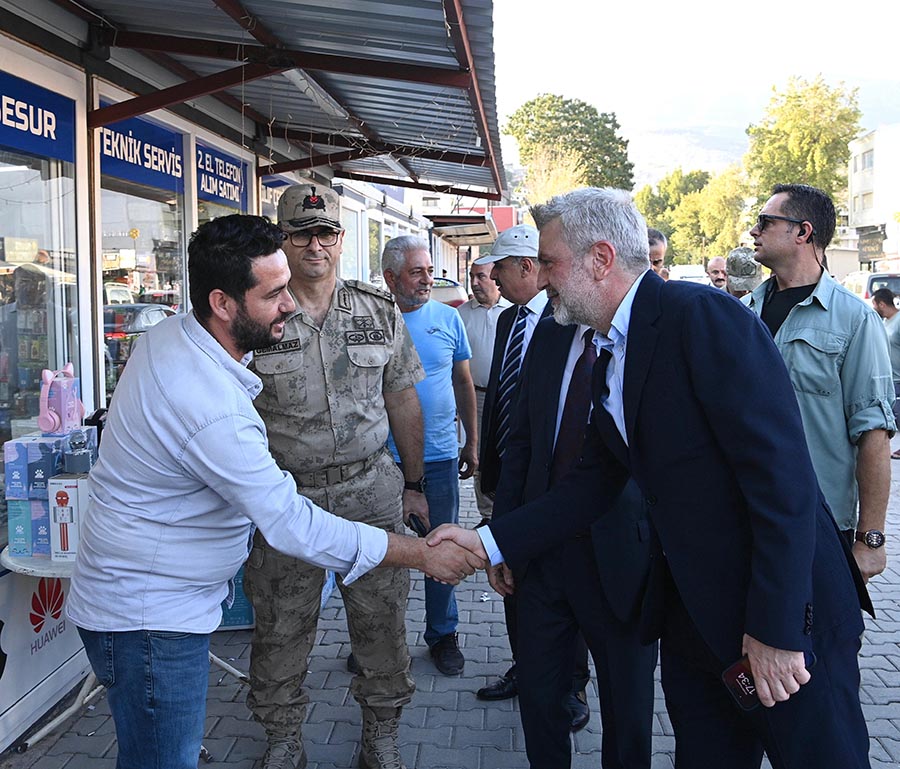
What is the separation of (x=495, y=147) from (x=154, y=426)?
593 cm

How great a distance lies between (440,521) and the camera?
14.7ft

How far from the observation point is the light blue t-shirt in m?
4.39

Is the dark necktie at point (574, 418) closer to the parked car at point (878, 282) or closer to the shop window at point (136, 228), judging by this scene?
the shop window at point (136, 228)

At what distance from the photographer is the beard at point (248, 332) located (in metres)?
2.21

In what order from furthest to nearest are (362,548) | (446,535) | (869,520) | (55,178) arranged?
(55,178)
(869,520)
(446,535)
(362,548)

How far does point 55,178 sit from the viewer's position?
4.38 metres

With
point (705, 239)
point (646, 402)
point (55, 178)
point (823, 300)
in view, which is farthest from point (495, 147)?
point (705, 239)

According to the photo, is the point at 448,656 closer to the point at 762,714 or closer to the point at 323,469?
the point at 323,469

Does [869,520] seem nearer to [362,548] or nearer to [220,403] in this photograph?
[362,548]

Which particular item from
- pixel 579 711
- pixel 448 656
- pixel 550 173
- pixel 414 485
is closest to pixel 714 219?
pixel 550 173

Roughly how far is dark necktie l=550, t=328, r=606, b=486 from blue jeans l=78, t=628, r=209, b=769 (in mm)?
1256

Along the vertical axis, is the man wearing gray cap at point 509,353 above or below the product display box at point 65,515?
above

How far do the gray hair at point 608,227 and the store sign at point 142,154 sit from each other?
3.47 meters

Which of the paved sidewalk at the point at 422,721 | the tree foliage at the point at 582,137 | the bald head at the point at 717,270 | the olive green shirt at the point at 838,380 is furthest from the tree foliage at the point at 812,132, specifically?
the olive green shirt at the point at 838,380
